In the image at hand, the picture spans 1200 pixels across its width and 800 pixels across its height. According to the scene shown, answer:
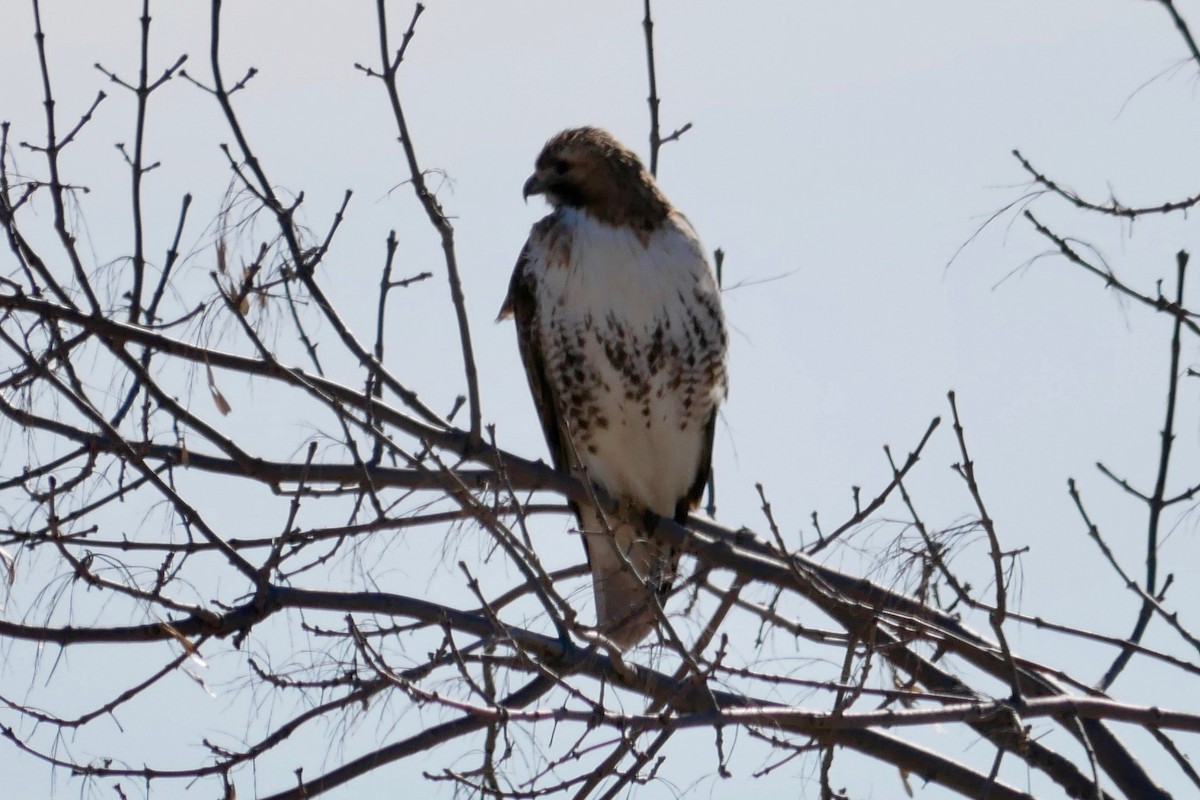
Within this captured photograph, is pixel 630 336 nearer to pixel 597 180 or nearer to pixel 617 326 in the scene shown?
pixel 617 326

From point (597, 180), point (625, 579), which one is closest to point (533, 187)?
point (597, 180)

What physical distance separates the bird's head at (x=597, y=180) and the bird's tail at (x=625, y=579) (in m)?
0.99

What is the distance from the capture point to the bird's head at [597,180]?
4758mm

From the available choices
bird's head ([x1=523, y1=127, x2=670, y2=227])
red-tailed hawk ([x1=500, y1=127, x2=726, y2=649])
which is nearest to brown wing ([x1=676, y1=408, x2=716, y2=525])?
red-tailed hawk ([x1=500, y1=127, x2=726, y2=649])

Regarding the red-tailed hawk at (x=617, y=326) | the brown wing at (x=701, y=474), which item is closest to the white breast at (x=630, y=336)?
the red-tailed hawk at (x=617, y=326)

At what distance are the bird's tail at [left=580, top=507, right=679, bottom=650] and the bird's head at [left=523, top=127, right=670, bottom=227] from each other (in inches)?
39.1

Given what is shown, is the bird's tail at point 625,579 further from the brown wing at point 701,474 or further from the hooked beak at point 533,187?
the hooked beak at point 533,187

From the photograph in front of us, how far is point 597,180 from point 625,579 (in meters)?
1.78

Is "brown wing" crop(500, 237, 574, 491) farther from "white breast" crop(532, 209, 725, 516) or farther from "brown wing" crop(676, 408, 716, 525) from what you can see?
"brown wing" crop(676, 408, 716, 525)

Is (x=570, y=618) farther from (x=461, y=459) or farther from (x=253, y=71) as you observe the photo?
(x=253, y=71)

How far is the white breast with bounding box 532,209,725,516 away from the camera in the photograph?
4.58 meters

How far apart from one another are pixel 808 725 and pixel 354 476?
4.22 feet

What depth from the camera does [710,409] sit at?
5.04 m

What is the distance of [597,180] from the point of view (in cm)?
483
